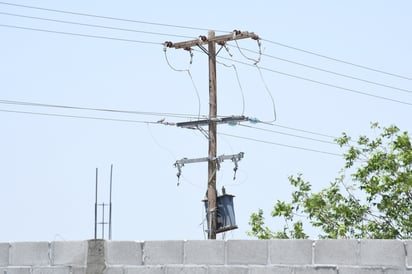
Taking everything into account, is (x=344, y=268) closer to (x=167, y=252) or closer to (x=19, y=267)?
(x=167, y=252)

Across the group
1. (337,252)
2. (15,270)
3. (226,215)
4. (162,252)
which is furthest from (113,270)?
(226,215)

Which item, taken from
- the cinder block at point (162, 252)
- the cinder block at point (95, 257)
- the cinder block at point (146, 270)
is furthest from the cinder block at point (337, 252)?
the cinder block at point (95, 257)

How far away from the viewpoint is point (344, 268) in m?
10.1

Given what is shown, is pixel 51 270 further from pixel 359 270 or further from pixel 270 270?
pixel 359 270

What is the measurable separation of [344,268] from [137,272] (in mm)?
2200

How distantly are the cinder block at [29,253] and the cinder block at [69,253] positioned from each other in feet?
0.34

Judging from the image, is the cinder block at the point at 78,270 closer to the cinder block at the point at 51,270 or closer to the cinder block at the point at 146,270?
the cinder block at the point at 51,270

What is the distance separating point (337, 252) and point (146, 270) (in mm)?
2036

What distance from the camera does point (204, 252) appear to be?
10.6 metres

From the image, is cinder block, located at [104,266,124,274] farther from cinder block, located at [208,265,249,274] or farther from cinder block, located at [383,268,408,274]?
cinder block, located at [383,268,408,274]

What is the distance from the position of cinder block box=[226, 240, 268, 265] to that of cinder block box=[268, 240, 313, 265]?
10 cm

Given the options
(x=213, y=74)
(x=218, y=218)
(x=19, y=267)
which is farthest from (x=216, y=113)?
(x=19, y=267)

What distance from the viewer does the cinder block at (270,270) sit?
10.3 meters

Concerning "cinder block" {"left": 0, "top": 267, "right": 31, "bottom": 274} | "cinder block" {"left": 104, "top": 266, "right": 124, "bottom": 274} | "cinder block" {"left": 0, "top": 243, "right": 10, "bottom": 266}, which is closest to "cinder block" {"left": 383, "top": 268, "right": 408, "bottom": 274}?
"cinder block" {"left": 104, "top": 266, "right": 124, "bottom": 274}
